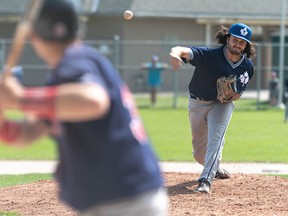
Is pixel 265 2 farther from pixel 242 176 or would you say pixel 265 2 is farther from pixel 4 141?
pixel 4 141

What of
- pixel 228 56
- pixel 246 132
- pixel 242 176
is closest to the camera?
pixel 228 56

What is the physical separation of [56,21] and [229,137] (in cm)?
1482

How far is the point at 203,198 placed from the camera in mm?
9055

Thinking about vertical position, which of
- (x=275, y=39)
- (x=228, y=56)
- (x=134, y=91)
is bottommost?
(x=134, y=91)

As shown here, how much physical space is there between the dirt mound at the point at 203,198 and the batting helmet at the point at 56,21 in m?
4.72

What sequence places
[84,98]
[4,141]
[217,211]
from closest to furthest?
[84,98], [4,141], [217,211]

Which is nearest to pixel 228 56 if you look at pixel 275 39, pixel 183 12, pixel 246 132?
pixel 246 132

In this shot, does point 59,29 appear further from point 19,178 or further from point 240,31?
point 19,178

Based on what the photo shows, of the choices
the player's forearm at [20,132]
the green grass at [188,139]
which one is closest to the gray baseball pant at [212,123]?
the green grass at [188,139]

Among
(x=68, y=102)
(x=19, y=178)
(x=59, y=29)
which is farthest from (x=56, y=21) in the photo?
(x=19, y=178)

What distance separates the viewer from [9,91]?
3.46m

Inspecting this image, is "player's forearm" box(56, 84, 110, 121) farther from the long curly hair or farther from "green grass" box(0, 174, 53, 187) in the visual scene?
"green grass" box(0, 174, 53, 187)

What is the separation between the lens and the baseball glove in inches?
360

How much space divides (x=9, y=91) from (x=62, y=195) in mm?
742
